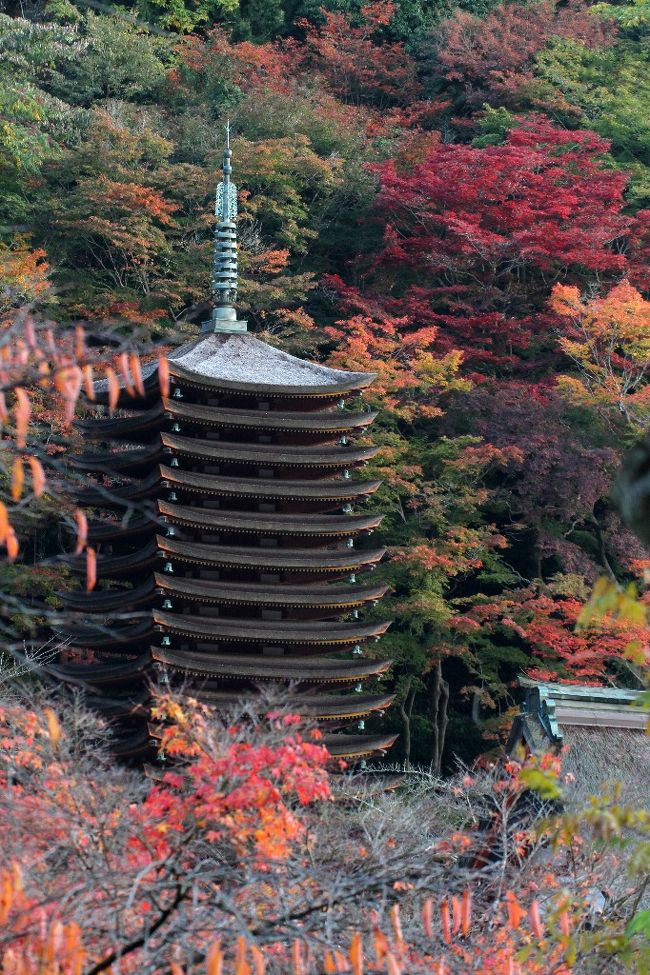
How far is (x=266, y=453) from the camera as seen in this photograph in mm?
22344

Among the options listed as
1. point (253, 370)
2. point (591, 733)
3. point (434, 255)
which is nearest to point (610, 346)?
point (434, 255)

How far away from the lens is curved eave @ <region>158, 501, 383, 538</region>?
21703 millimetres

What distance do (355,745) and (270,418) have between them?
456 centimetres

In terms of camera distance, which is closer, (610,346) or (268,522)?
(268,522)

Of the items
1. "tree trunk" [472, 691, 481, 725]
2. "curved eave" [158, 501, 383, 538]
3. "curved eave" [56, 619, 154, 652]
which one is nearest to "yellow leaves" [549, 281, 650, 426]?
"tree trunk" [472, 691, 481, 725]

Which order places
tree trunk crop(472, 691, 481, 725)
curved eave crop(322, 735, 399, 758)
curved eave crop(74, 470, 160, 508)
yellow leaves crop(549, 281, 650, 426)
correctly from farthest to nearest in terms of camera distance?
1. yellow leaves crop(549, 281, 650, 426)
2. tree trunk crop(472, 691, 481, 725)
3. curved eave crop(322, 735, 399, 758)
4. curved eave crop(74, 470, 160, 508)

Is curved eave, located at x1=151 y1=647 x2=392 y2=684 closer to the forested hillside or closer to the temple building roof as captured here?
the forested hillside

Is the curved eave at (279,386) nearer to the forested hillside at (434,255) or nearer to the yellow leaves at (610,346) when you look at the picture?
the forested hillside at (434,255)

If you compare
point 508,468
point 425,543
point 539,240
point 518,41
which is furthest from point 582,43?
point 425,543

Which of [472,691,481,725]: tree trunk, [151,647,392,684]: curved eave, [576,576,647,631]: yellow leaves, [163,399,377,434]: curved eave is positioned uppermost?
[576,576,647,631]: yellow leaves

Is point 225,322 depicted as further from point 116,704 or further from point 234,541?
point 116,704

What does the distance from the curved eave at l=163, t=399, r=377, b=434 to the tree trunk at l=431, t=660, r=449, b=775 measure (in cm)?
584

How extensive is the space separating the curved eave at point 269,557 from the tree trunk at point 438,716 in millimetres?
4920

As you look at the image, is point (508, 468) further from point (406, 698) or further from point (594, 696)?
point (594, 696)
